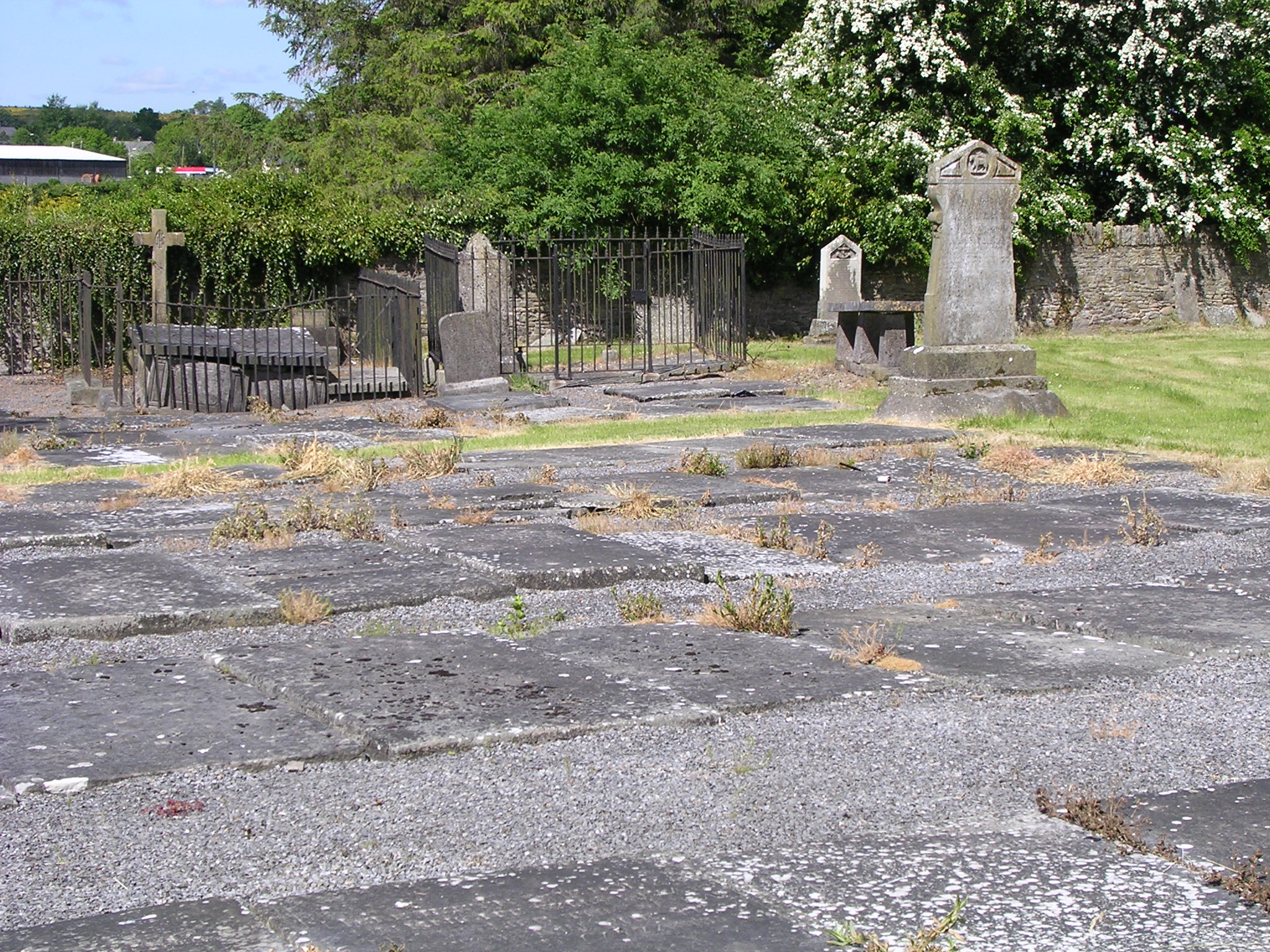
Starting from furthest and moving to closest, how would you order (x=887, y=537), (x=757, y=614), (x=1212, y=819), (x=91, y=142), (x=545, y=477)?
1. (x=91, y=142)
2. (x=545, y=477)
3. (x=887, y=537)
4. (x=757, y=614)
5. (x=1212, y=819)

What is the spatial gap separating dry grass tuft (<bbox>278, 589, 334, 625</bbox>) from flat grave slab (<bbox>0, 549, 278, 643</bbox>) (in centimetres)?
7

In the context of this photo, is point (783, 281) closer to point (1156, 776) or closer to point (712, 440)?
point (712, 440)

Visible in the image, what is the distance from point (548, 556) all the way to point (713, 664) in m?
2.12

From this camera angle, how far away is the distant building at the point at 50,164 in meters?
117

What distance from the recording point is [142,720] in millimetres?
4434

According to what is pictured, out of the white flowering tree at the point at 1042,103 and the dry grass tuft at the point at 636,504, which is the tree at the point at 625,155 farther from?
the dry grass tuft at the point at 636,504

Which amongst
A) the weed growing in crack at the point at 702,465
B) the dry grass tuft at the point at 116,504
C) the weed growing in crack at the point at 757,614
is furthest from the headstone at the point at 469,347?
the weed growing in crack at the point at 757,614

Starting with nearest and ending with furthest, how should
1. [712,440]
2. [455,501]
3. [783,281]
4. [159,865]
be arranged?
1. [159,865]
2. [455,501]
3. [712,440]
4. [783,281]

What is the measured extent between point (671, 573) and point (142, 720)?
2942mm

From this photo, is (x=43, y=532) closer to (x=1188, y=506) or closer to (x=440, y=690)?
(x=440, y=690)

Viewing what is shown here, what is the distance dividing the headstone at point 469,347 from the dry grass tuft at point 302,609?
11587mm

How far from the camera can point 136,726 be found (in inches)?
172

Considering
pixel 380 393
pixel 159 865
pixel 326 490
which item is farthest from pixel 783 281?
pixel 159 865

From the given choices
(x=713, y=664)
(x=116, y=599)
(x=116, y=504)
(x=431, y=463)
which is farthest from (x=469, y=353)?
(x=713, y=664)
